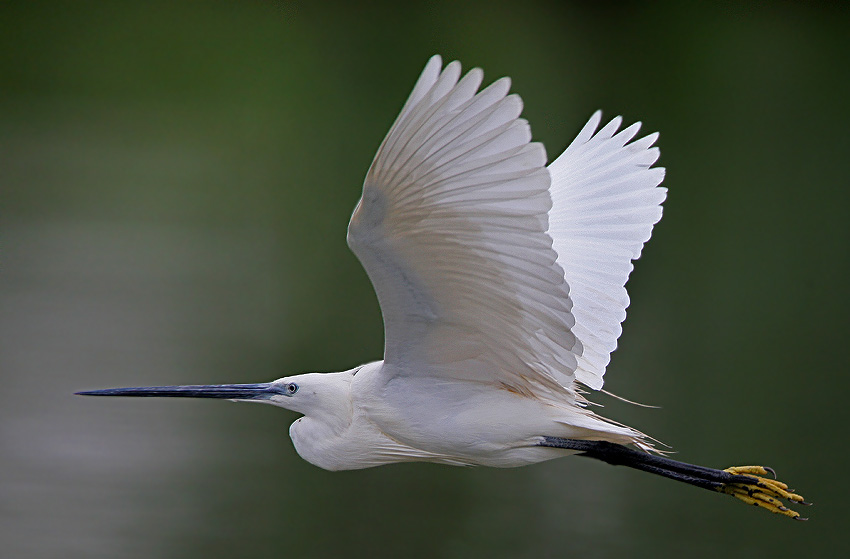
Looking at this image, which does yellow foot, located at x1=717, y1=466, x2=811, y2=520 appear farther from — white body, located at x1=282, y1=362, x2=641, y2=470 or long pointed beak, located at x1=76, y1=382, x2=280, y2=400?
long pointed beak, located at x1=76, y1=382, x2=280, y2=400

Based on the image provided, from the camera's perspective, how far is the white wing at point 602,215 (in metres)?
2.97

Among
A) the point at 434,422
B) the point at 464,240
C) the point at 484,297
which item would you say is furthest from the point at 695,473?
the point at 464,240

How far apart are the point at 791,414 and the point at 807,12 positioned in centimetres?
608

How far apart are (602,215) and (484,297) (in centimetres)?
75

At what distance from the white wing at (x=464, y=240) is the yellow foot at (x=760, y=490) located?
0.54 m

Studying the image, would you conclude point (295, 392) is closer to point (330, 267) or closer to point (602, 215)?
point (602, 215)

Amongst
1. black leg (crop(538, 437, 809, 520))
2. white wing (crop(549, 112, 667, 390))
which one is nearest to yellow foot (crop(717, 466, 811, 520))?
black leg (crop(538, 437, 809, 520))

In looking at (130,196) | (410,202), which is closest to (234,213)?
(130,196)

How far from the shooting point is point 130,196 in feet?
25.7

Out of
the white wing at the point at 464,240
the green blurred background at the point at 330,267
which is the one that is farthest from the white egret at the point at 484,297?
the green blurred background at the point at 330,267

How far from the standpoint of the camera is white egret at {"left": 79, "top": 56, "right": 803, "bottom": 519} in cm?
211

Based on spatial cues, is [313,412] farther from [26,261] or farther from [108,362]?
[26,261]

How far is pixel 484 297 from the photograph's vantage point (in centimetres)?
243

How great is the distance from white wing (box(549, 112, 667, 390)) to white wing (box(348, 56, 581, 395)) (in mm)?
360
